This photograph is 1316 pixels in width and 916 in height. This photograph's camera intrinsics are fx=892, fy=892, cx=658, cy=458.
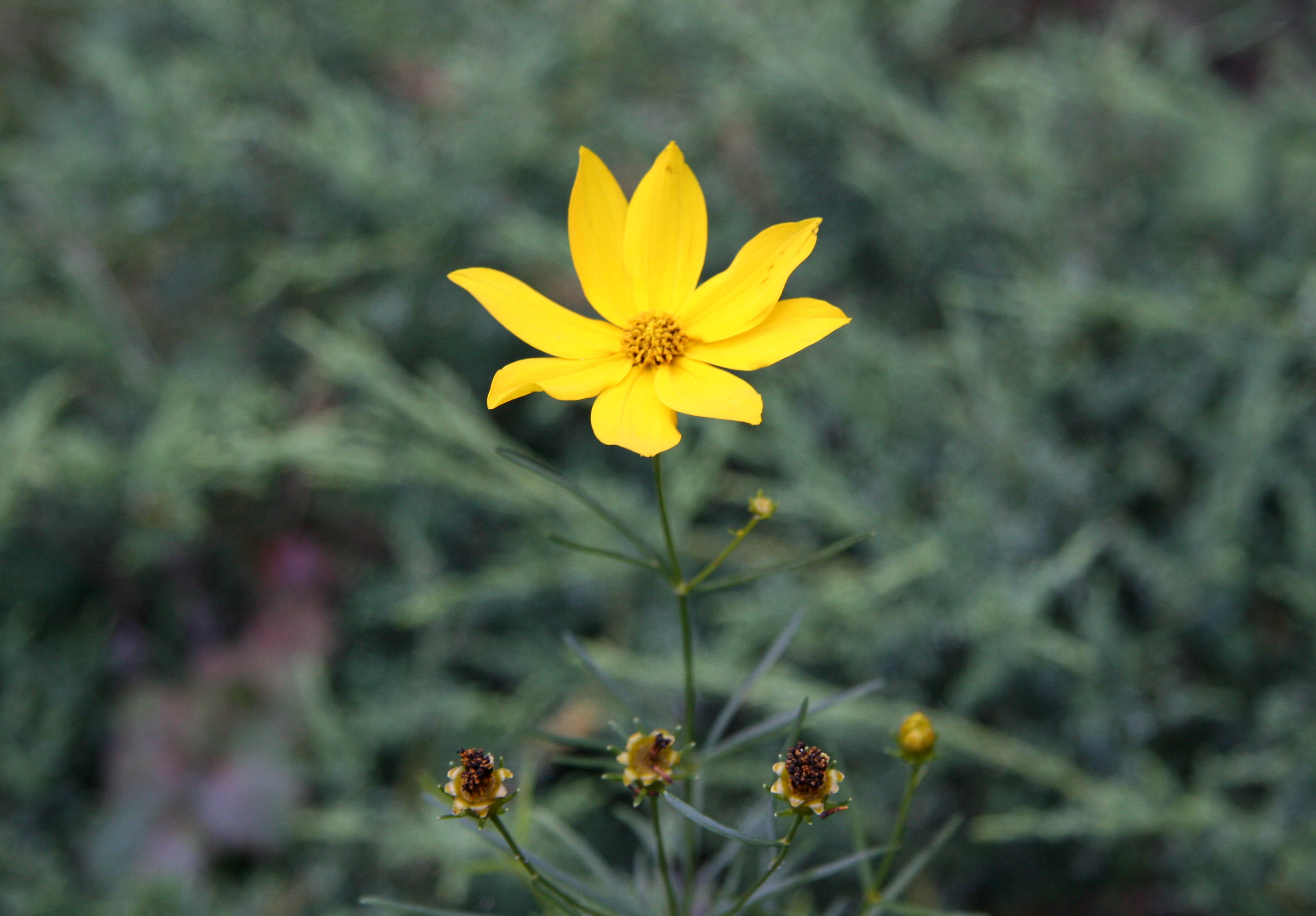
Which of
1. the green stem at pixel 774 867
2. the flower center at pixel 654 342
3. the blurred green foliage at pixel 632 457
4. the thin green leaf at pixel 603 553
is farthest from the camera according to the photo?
the blurred green foliage at pixel 632 457

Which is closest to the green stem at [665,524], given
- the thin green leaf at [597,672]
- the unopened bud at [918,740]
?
the thin green leaf at [597,672]

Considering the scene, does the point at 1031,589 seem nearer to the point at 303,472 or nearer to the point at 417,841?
the point at 417,841

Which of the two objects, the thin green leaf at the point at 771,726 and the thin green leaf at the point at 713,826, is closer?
the thin green leaf at the point at 713,826

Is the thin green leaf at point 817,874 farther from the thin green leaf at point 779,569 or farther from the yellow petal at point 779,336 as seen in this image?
the yellow petal at point 779,336

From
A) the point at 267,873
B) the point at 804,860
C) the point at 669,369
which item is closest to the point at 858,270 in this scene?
the point at 804,860

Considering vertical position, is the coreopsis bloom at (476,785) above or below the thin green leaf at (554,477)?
below

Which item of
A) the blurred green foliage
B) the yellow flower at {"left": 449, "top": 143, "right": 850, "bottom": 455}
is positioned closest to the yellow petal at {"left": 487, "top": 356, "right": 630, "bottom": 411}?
the yellow flower at {"left": 449, "top": 143, "right": 850, "bottom": 455}
